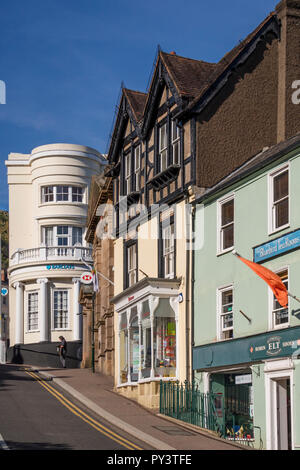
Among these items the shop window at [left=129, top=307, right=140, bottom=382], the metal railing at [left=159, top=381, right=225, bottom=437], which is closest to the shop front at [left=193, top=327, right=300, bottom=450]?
the metal railing at [left=159, top=381, right=225, bottom=437]

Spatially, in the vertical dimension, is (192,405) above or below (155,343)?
below

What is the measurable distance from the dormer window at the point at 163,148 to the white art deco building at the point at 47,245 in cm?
2221

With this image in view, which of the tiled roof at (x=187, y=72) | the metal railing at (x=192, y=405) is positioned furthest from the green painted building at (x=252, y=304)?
the tiled roof at (x=187, y=72)

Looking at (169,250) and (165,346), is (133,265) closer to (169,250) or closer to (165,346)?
(169,250)

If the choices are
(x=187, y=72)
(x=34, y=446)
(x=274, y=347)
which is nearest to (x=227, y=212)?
(x=274, y=347)

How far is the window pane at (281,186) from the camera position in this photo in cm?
2210

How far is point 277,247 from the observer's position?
21719 millimetres

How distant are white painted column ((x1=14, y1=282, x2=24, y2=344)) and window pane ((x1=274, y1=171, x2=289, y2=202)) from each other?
107 feet

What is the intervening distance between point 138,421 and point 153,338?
13.6ft

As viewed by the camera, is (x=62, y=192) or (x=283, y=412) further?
(x=62, y=192)

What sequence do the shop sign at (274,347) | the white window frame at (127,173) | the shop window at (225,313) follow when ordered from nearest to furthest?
the shop sign at (274,347) → the shop window at (225,313) → the white window frame at (127,173)

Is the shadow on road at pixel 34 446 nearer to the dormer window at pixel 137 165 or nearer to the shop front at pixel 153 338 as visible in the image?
the shop front at pixel 153 338
